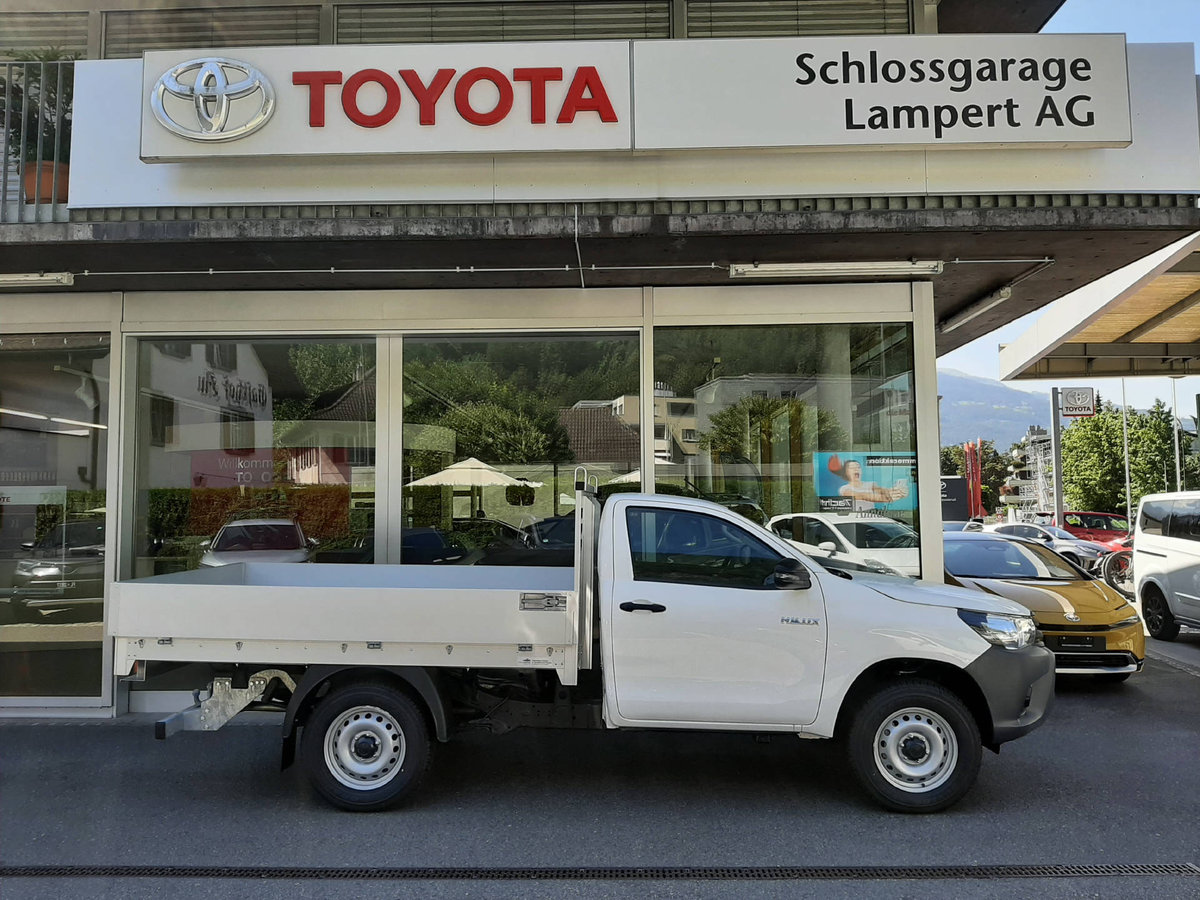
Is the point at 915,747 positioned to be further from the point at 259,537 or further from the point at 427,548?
the point at 259,537

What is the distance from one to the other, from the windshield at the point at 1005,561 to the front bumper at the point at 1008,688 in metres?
4.45

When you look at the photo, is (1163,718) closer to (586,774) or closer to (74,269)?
(586,774)

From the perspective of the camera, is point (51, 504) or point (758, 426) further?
point (758, 426)

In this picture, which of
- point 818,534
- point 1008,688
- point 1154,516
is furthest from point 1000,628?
point 1154,516

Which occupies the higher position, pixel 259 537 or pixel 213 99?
pixel 213 99

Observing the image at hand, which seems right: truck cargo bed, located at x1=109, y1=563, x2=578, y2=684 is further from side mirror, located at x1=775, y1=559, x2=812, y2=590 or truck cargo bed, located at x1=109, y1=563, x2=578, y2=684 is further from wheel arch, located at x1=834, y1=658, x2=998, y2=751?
wheel arch, located at x1=834, y1=658, x2=998, y2=751

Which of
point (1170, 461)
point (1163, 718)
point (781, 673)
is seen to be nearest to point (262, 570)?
point (781, 673)

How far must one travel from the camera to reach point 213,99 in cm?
686

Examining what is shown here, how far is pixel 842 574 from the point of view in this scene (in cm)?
559

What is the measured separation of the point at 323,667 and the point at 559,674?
146 cm

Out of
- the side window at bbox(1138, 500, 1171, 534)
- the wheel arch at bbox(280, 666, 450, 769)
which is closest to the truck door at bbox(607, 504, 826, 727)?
the wheel arch at bbox(280, 666, 450, 769)

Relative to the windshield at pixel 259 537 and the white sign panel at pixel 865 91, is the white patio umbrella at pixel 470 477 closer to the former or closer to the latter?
the windshield at pixel 259 537

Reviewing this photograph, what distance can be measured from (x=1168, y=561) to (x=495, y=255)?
32.6ft

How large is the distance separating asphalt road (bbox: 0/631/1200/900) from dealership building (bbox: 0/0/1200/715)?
6.56 feet
